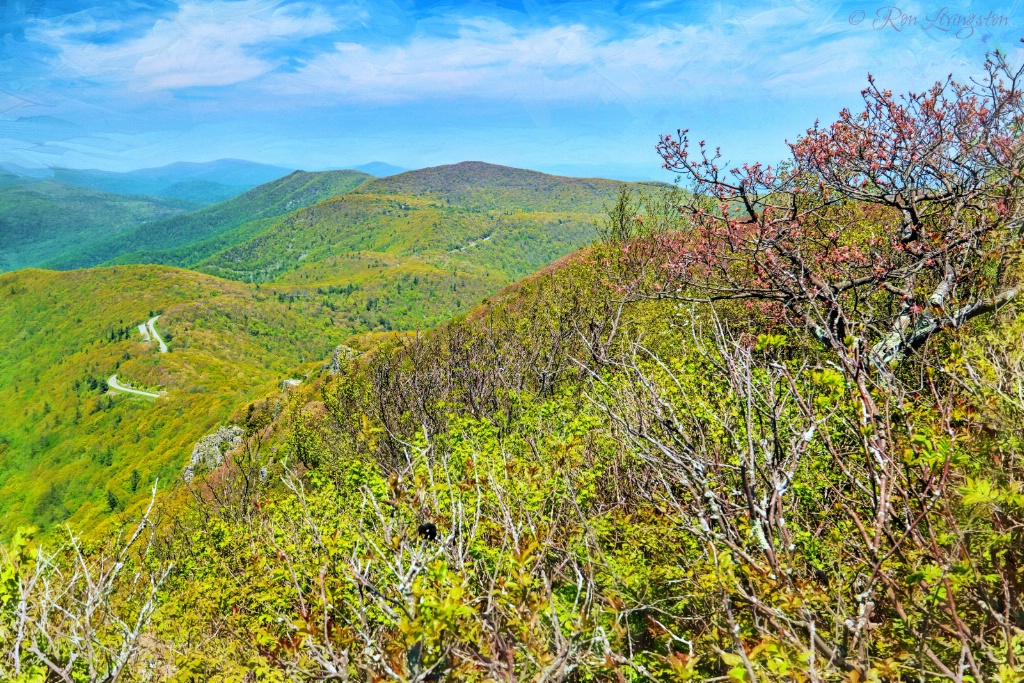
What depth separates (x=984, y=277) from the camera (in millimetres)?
9203

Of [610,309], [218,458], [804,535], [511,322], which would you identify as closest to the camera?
[804,535]

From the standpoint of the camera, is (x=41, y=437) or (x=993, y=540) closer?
(x=993, y=540)

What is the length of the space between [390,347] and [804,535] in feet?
96.4

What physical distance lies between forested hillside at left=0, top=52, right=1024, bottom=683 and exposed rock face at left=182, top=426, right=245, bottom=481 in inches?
1328

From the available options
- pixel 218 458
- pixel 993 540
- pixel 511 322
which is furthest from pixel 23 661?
pixel 218 458

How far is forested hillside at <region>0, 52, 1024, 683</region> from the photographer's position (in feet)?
11.5

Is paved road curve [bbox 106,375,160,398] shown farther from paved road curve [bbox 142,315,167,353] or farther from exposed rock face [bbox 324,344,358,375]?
exposed rock face [bbox 324,344,358,375]

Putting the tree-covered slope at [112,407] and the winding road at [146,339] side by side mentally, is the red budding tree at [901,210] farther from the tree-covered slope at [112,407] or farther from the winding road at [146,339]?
the winding road at [146,339]

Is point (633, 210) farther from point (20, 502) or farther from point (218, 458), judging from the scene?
point (20, 502)

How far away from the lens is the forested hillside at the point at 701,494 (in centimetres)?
351

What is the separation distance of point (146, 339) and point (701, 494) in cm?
21988

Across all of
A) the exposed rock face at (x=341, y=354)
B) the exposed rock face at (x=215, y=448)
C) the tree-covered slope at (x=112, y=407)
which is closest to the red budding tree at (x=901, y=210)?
the exposed rock face at (x=341, y=354)

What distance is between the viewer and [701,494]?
4445 millimetres

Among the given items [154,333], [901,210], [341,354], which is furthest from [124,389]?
[901,210]
